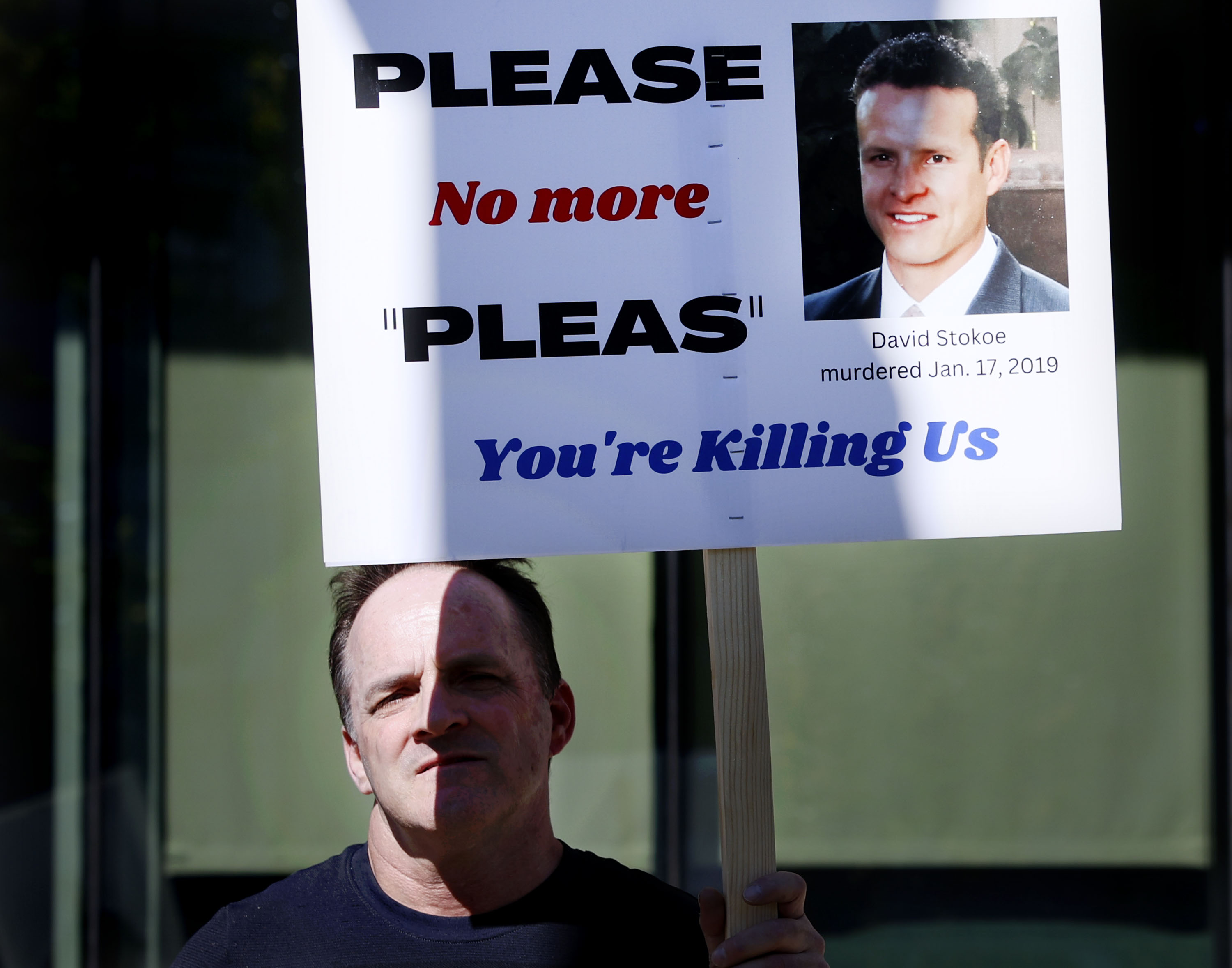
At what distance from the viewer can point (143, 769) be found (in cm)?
343

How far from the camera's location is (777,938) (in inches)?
50.8

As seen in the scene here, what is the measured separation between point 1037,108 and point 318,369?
3.30 ft

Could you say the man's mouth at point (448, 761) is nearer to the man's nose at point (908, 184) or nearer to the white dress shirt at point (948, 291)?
the white dress shirt at point (948, 291)

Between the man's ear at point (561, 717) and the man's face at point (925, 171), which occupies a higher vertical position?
the man's face at point (925, 171)

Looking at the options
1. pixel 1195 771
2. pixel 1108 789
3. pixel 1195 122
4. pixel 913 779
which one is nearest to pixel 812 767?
pixel 913 779

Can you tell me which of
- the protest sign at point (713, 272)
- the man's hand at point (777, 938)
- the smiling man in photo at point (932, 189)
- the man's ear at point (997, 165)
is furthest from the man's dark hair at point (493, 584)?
the man's ear at point (997, 165)

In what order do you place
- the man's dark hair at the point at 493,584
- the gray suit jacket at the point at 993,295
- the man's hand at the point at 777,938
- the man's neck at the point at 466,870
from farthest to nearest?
the man's dark hair at the point at 493,584 → the man's neck at the point at 466,870 → the gray suit jacket at the point at 993,295 → the man's hand at the point at 777,938

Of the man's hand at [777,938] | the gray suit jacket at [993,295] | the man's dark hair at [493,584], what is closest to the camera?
the man's hand at [777,938]

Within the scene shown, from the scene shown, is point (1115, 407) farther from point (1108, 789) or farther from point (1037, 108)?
point (1108, 789)

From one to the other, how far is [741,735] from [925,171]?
77 cm

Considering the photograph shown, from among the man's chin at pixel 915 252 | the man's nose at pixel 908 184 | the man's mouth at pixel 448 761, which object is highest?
the man's nose at pixel 908 184

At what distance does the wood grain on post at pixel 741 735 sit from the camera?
130 cm

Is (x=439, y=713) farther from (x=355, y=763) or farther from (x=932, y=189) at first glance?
(x=932, y=189)

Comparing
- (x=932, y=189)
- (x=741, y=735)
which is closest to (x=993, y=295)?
(x=932, y=189)
